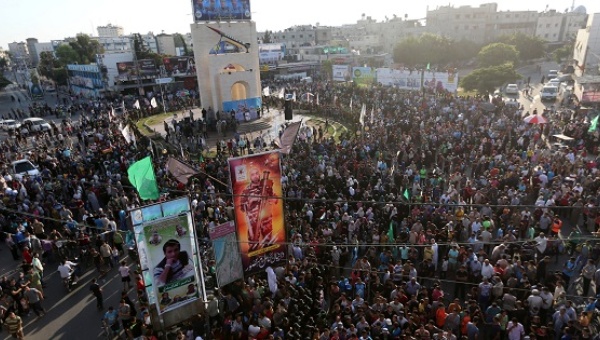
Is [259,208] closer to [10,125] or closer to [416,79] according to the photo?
[416,79]

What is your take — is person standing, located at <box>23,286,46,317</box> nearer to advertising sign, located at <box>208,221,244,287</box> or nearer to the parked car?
advertising sign, located at <box>208,221,244,287</box>

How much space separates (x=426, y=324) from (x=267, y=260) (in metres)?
4.34

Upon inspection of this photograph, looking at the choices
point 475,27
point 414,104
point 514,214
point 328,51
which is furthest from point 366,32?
point 514,214

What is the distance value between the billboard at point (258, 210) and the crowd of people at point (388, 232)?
0.57 m

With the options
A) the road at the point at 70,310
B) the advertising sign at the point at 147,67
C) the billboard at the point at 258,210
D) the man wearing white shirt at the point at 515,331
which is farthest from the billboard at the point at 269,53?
the man wearing white shirt at the point at 515,331

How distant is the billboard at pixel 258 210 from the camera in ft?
33.1

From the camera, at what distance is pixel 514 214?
480 inches

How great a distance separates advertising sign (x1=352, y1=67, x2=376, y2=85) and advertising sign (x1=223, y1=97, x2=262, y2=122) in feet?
42.3

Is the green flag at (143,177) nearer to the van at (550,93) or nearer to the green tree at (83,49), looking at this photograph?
the van at (550,93)

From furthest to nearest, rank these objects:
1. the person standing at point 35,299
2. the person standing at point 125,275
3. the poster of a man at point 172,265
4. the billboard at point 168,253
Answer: the person standing at point 125,275, the person standing at point 35,299, the poster of a man at point 172,265, the billboard at point 168,253

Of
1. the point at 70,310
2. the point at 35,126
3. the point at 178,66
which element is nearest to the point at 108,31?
the point at 178,66

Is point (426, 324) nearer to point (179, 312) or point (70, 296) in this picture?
point (179, 312)

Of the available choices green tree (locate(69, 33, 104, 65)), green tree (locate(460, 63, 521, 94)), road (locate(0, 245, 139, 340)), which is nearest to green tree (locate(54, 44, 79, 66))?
green tree (locate(69, 33, 104, 65))

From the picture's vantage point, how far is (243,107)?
102ft
